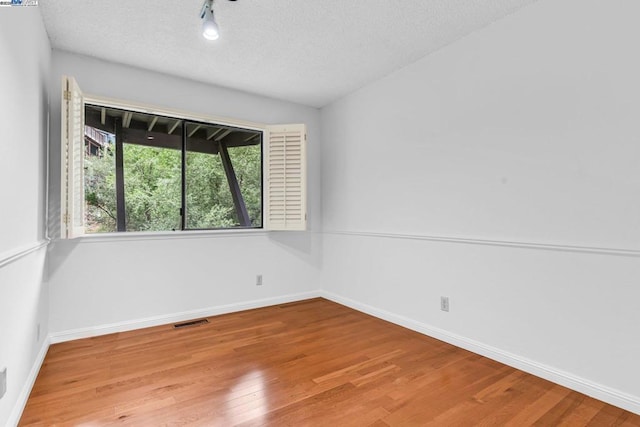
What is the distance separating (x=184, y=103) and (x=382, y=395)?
3.25 metres

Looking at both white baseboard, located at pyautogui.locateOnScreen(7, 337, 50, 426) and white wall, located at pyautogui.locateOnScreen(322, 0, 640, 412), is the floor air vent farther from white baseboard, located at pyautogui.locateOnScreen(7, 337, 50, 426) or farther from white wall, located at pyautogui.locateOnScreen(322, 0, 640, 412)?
white wall, located at pyautogui.locateOnScreen(322, 0, 640, 412)

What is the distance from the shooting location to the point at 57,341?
9.23 feet

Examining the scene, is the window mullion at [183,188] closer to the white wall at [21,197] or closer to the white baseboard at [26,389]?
the white wall at [21,197]

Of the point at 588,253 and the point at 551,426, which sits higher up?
the point at 588,253

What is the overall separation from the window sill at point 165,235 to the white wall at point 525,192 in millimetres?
1476

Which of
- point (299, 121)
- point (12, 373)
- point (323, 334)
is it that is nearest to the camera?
point (12, 373)

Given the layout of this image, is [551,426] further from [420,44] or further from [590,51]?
[420,44]

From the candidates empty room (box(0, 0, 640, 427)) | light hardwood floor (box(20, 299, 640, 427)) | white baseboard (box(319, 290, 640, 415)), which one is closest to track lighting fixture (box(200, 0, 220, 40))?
empty room (box(0, 0, 640, 427))

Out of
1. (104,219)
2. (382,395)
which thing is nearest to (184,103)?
(104,219)

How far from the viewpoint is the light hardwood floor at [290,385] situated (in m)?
1.78

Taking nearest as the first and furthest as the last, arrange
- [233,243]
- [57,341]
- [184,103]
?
[57,341]
[184,103]
[233,243]

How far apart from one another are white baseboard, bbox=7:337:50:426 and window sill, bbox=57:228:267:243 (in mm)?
885

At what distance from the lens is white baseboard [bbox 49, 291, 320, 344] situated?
288 cm

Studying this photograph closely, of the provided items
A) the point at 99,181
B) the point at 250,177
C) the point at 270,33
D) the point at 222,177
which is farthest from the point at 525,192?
the point at 99,181
